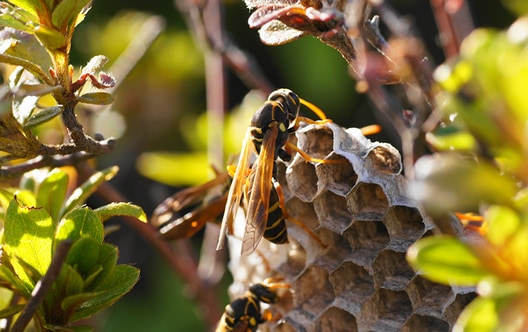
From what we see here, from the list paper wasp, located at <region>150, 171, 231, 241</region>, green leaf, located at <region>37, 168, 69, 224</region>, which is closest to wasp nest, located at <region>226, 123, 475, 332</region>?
paper wasp, located at <region>150, 171, 231, 241</region>

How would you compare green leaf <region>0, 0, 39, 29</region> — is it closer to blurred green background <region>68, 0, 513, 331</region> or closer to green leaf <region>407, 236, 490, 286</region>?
green leaf <region>407, 236, 490, 286</region>

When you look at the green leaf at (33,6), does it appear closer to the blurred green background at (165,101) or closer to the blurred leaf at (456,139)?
the blurred leaf at (456,139)

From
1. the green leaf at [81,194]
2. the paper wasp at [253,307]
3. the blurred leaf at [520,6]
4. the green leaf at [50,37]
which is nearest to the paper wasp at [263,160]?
the paper wasp at [253,307]

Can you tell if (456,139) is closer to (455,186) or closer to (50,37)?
(455,186)

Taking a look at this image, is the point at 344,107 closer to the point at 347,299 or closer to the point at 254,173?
the point at 254,173

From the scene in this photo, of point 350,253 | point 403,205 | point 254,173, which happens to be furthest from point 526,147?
point 254,173

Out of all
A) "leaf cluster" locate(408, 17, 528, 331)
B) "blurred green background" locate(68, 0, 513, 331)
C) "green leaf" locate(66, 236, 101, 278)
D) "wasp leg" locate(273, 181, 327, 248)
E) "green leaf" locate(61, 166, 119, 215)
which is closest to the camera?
"leaf cluster" locate(408, 17, 528, 331)

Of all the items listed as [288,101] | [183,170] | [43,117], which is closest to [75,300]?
[43,117]
